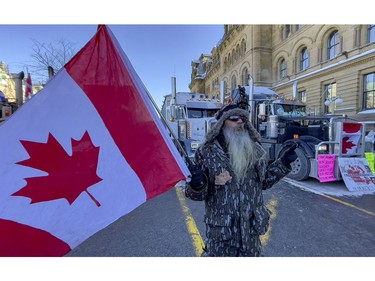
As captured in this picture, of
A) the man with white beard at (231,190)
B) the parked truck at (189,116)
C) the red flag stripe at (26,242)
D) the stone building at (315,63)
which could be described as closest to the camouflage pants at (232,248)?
the man with white beard at (231,190)

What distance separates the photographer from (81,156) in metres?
1.59

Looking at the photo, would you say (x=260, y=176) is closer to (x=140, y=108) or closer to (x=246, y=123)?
(x=246, y=123)

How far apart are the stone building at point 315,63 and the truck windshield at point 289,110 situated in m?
2.26

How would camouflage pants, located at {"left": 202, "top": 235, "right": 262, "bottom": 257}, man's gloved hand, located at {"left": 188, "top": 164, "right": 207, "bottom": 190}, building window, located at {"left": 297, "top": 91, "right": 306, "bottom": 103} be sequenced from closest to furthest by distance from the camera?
1. man's gloved hand, located at {"left": 188, "top": 164, "right": 207, "bottom": 190}
2. camouflage pants, located at {"left": 202, "top": 235, "right": 262, "bottom": 257}
3. building window, located at {"left": 297, "top": 91, "right": 306, "bottom": 103}

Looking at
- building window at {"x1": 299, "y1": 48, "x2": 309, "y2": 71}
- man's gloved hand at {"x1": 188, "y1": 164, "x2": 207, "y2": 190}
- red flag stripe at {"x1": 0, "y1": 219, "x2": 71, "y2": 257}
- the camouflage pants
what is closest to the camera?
A: red flag stripe at {"x1": 0, "y1": 219, "x2": 71, "y2": 257}

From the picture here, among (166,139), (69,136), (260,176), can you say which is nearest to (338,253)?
(260,176)

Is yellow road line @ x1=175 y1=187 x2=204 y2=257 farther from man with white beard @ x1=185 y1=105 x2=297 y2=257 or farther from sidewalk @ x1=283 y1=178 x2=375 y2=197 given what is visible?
sidewalk @ x1=283 y1=178 x2=375 y2=197

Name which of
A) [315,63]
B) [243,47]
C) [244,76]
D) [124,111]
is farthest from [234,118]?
[243,47]

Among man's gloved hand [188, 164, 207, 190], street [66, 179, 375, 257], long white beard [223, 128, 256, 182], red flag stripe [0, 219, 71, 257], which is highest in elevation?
long white beard [223, 128, 256, 182]

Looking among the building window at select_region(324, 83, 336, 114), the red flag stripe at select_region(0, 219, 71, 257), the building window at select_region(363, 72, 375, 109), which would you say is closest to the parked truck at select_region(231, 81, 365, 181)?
the red flag stripe at select_region(0, 219, 71, 257)

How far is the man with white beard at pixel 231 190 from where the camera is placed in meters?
1.69

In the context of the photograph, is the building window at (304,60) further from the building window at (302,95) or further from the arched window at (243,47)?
the arched window at (243,47)

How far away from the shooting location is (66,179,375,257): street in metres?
2.85

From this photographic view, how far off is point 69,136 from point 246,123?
1427 mm
